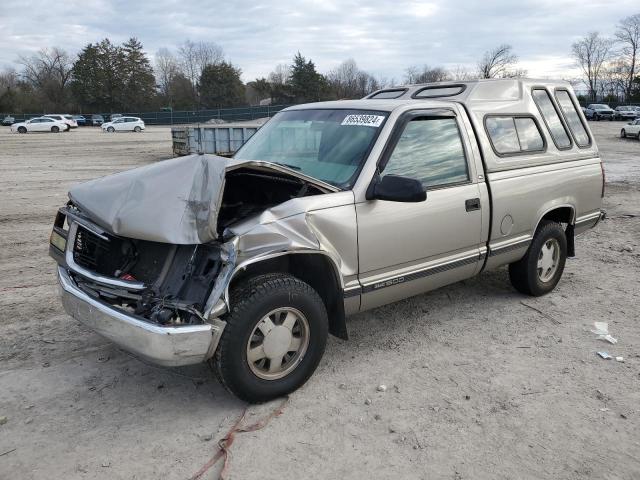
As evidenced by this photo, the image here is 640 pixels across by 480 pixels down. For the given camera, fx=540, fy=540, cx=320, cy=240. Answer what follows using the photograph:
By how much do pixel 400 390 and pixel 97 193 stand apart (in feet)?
8.01

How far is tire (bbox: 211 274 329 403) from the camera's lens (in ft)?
10.4

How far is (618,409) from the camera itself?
346cm

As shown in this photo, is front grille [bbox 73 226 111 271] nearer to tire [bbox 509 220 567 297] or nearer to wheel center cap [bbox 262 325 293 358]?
wheel center cap [bbox 262 325 293 358]

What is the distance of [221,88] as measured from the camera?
3162 inches

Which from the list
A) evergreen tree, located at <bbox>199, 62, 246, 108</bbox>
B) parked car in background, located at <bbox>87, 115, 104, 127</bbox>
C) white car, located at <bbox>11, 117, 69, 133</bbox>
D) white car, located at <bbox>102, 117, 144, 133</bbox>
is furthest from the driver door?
evergreen tree, located at <bbox>199, 62, 246, 108</bbox>

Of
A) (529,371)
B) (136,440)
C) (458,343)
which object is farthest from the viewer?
(458,343)

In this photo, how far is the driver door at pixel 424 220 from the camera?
12.7 ft

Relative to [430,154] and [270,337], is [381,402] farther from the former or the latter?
[430,154]

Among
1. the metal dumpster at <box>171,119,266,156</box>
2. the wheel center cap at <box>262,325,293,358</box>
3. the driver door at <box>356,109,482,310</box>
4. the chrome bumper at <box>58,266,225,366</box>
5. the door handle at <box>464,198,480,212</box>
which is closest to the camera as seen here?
the chrome bumper at <box>58,266,225,366</box>

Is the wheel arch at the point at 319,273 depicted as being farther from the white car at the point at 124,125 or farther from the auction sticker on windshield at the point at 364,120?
the white car at the point at 124,125

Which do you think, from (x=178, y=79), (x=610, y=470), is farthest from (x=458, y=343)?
(x=178, y=79)

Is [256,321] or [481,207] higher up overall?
[481,207]

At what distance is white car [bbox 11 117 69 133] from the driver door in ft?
161

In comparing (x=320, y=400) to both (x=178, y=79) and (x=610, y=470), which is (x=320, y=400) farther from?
(x=178, y=79)
